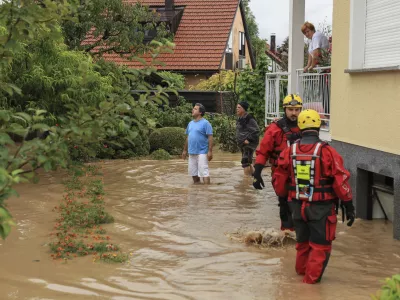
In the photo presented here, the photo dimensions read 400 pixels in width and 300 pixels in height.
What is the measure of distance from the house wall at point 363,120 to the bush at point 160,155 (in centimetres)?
910

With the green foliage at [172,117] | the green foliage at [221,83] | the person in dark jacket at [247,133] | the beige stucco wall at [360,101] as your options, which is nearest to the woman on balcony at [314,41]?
the beige stucco wall at [360,101]

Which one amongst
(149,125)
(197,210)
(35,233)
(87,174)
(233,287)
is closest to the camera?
(149,125)

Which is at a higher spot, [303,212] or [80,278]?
[303,212]

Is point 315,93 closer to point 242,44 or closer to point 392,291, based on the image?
point 392,291

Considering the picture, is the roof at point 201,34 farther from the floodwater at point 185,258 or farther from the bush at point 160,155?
the floodwater at point 185,258

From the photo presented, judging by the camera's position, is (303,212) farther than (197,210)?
No

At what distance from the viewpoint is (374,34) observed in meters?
10.1

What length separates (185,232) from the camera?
373 inches

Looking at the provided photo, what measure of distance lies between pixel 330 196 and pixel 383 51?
12.3 feet

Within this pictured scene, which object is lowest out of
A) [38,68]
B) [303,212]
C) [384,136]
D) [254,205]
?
[254,205]

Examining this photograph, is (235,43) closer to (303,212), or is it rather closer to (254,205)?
(254,205)

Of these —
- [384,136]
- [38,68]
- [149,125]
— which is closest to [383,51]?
[384,136]

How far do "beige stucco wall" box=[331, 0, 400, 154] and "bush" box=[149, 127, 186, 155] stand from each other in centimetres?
1019

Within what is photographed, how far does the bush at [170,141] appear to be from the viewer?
21.2 metres
